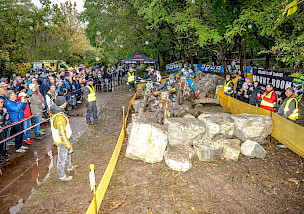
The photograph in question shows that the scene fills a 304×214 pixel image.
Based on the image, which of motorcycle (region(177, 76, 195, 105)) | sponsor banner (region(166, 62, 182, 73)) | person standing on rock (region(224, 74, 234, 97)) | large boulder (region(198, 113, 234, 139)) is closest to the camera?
large boulder (region(198, 113, 234, 139))

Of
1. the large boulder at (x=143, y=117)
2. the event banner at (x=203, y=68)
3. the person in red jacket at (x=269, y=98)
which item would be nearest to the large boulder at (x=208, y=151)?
the large boulder at (x=143, y=117)

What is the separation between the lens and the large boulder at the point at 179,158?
600cm

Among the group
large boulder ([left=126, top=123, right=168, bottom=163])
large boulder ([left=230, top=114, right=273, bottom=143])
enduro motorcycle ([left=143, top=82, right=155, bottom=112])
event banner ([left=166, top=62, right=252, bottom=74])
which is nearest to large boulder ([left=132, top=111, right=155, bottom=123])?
enduro motorcycle ([left=143, top=82, right=155, bottom=112])

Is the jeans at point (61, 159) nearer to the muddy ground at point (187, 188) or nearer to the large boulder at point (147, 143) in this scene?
the muddy ground at point (187, 188)

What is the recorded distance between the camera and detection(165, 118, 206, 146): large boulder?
7.10m

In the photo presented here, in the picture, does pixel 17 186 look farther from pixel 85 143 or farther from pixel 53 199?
pixel 85 143

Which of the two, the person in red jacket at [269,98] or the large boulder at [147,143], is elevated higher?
the person in red jacket at [269,98]

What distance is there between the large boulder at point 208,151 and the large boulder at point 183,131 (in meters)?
0.42

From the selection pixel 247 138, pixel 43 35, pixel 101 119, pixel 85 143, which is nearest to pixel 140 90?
pixel 101 119

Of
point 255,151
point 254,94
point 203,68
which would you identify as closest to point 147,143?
point 255,151

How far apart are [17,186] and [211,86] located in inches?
534

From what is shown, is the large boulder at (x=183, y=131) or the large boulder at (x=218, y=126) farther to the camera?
the large boulder at (x=218, y=126)

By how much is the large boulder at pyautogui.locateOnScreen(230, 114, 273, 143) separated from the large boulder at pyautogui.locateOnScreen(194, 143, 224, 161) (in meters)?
1.33

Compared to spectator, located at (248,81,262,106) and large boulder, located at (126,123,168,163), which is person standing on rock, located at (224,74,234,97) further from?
large boulder, located at (126,123,168,163)
